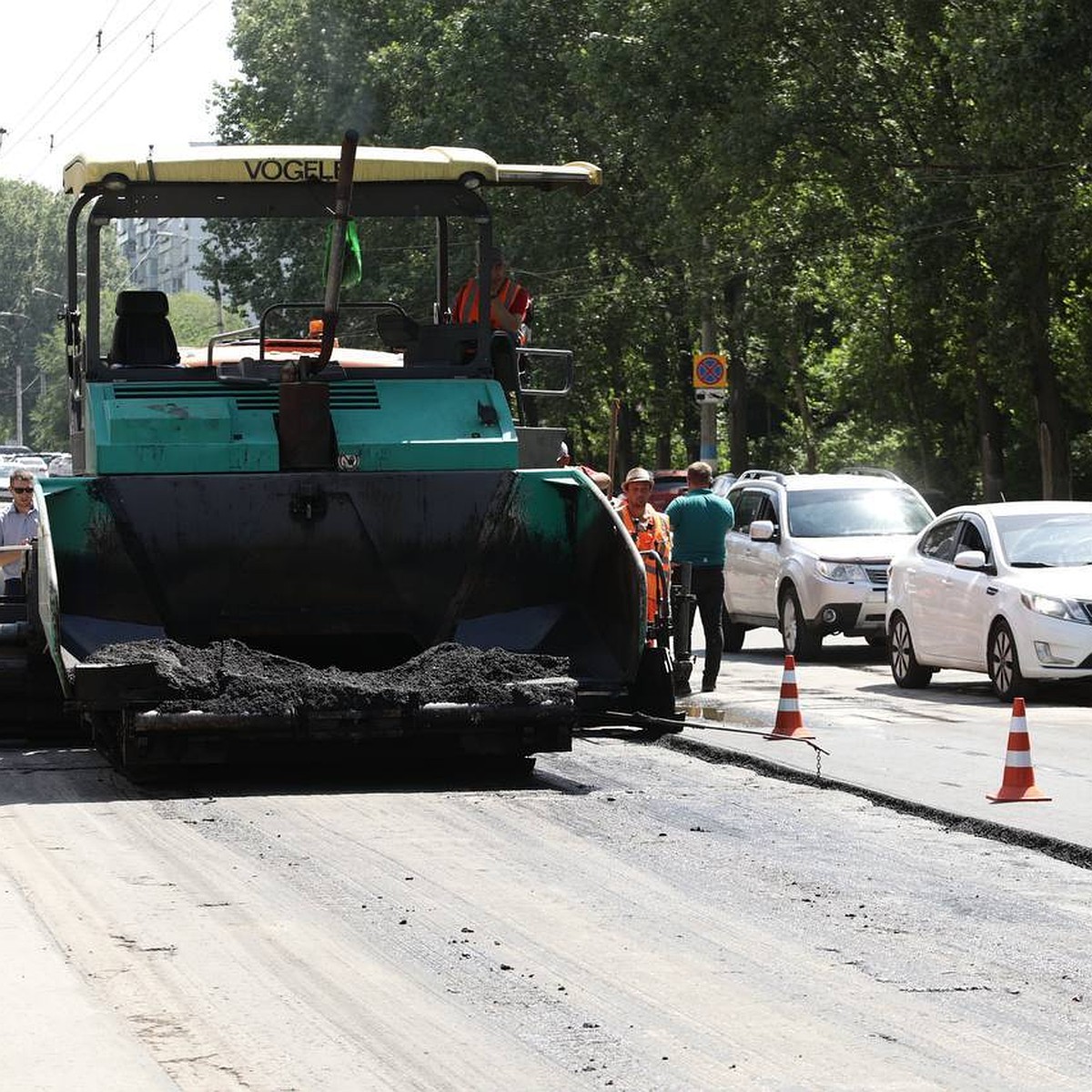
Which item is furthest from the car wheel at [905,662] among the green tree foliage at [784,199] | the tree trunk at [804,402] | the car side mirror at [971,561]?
the tree trunk at [804,402]

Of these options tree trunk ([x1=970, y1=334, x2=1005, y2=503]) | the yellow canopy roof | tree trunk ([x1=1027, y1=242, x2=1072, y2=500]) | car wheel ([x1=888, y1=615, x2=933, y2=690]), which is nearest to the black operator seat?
the yellow canopy roof

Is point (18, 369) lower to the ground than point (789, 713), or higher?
higher

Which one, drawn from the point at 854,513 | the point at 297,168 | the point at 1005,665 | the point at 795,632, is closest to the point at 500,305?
the point at 297,168

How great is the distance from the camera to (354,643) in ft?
40.2

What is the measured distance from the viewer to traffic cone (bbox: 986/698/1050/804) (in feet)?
35.8

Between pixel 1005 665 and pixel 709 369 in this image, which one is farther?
pixel 709 369

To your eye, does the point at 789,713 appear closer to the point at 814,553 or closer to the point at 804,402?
the point at 814,553

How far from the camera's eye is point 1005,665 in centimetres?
1662

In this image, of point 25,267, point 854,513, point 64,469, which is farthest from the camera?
point 25,267

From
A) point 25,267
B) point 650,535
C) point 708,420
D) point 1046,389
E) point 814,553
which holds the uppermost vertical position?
point 25,267

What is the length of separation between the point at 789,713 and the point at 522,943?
20.8ft

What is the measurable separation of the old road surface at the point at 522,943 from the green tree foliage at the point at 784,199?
1204 cm

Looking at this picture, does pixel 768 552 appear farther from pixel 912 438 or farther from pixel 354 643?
pixel 912 438

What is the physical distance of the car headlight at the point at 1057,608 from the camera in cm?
1609
